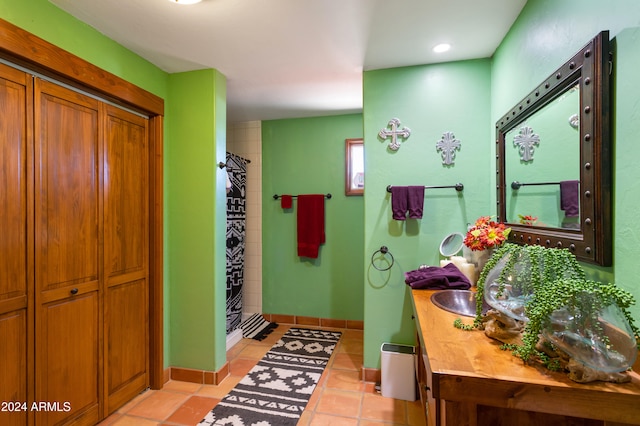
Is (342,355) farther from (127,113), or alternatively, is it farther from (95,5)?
(95,5)

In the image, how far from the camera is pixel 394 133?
6.91 ft

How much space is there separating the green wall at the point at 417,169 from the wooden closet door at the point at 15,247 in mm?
1961

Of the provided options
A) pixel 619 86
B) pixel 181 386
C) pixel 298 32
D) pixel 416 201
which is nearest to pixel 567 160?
pixel 619 86

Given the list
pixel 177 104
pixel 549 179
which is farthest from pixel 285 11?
pixel 549 179

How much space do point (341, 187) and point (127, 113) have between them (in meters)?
2.04

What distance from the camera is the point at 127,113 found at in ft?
6.34

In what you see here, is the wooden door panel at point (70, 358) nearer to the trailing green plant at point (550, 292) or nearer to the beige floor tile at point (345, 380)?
the beige floor tile at point (345, 380)

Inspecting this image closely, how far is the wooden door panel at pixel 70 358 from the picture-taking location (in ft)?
Answer: 4.81

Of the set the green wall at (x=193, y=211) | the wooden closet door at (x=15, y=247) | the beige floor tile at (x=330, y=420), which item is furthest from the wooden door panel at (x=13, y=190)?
the beige floor tile at (x=330, y=420)

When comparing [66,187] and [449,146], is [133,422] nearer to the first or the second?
[66,187]

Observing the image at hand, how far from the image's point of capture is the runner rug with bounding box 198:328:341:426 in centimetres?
179

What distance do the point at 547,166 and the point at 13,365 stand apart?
263 cm

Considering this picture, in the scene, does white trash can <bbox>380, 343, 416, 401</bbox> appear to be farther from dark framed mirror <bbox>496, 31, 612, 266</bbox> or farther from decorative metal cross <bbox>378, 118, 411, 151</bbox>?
decorative metal cross <bbox>378, 118, 411, 151</bbox>

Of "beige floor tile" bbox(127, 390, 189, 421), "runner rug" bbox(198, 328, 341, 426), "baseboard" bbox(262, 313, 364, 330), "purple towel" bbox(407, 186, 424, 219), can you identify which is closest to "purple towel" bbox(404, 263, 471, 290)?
"purple towel" bbox(407, 186, 424, 219)
